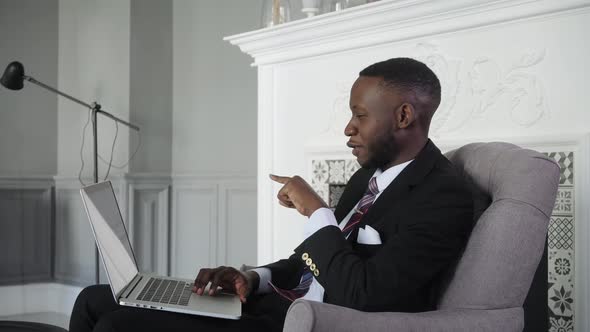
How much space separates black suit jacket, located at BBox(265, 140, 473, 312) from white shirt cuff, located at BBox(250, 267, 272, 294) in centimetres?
25

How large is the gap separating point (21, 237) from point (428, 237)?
11.7ft

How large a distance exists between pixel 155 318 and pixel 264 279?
390 millimetres

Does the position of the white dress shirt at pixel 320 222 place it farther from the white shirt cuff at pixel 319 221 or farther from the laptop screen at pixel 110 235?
the laptop screen at pixel 110 235

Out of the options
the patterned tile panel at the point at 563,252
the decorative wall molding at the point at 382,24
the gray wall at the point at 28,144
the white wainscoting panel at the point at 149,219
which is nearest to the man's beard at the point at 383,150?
the patterned tile panel at the point at 563,252

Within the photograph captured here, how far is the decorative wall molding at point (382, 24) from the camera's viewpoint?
6.16ft

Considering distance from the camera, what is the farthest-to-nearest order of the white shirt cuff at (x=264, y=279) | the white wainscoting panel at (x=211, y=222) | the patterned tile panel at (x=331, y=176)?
the white wainscoting panel at (x=211, y=222) < the patterned tile panel at (x=331, y=176) < the white shirt cuff at (x=264, y=279)

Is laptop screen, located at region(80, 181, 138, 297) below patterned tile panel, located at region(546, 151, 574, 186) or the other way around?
below

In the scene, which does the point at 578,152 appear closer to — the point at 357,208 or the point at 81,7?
the point at 357,208

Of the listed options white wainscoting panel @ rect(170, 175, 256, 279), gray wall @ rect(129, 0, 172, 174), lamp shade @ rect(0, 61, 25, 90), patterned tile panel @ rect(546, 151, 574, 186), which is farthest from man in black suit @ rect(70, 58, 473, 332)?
gray wall @ rect(129, 0, 172, 174)

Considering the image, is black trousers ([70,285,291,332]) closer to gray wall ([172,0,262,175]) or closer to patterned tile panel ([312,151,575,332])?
patterned tile panel ([312,151,575,332])

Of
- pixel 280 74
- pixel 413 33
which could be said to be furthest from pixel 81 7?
pixel 413 33

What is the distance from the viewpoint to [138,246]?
402 cm

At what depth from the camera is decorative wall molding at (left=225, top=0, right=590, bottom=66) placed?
Answer: 1877 mm

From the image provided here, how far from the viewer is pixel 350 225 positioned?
4.79ft
